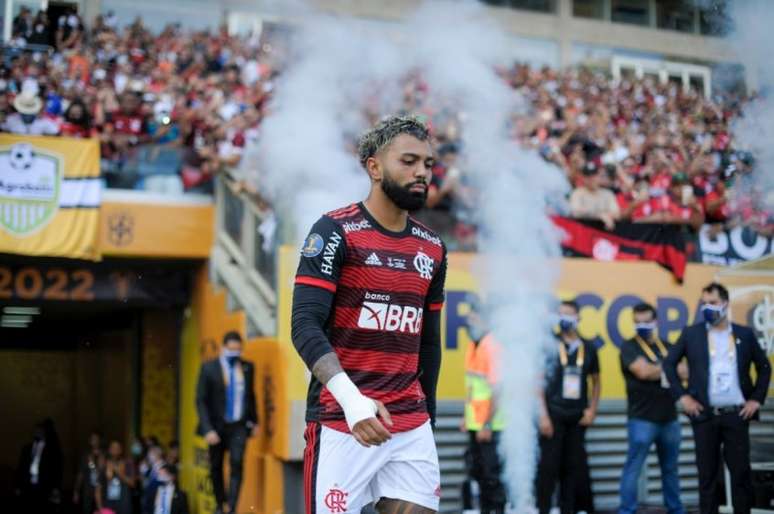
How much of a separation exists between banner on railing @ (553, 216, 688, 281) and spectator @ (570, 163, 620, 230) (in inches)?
4.2

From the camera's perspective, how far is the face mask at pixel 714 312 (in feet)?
26.8

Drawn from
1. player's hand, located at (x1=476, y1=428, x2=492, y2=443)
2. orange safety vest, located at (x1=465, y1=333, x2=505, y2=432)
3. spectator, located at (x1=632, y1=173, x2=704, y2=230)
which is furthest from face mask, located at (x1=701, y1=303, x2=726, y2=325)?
spectator, located at (x1=632, y1=173, x2=704, y2=230)

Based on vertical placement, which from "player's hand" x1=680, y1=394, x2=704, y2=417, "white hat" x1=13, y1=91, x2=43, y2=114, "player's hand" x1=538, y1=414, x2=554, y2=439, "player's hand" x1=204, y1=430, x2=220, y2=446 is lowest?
"player's hand" x1=204, y1=430, x2=220, y2=446

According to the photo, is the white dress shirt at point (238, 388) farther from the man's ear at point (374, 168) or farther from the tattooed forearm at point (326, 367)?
the tattooed forearm at point (326, 367)

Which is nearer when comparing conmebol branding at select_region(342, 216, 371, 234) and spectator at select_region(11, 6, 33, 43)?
conmebol branding at select_region(342, 216, 371, 234)

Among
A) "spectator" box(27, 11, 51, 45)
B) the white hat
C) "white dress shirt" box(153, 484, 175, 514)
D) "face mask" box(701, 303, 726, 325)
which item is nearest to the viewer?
"face mask" box(701, 303, 726, 325)

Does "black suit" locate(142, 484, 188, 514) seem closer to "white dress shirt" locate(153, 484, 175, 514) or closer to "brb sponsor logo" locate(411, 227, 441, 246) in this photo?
"white dress shirt" locate(153, 484, 175, 514)

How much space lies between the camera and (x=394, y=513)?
154 inches

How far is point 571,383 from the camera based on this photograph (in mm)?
9031

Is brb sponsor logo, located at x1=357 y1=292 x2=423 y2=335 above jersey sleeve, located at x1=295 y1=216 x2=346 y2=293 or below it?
below

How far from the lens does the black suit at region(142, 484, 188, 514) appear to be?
11991 millimetres

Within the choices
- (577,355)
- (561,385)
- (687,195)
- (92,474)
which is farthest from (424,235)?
(92,474)

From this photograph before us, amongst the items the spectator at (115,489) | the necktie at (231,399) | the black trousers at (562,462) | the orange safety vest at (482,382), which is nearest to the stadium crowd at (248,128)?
the orange safety vest at (482,382)

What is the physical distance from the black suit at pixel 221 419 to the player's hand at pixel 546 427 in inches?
123
